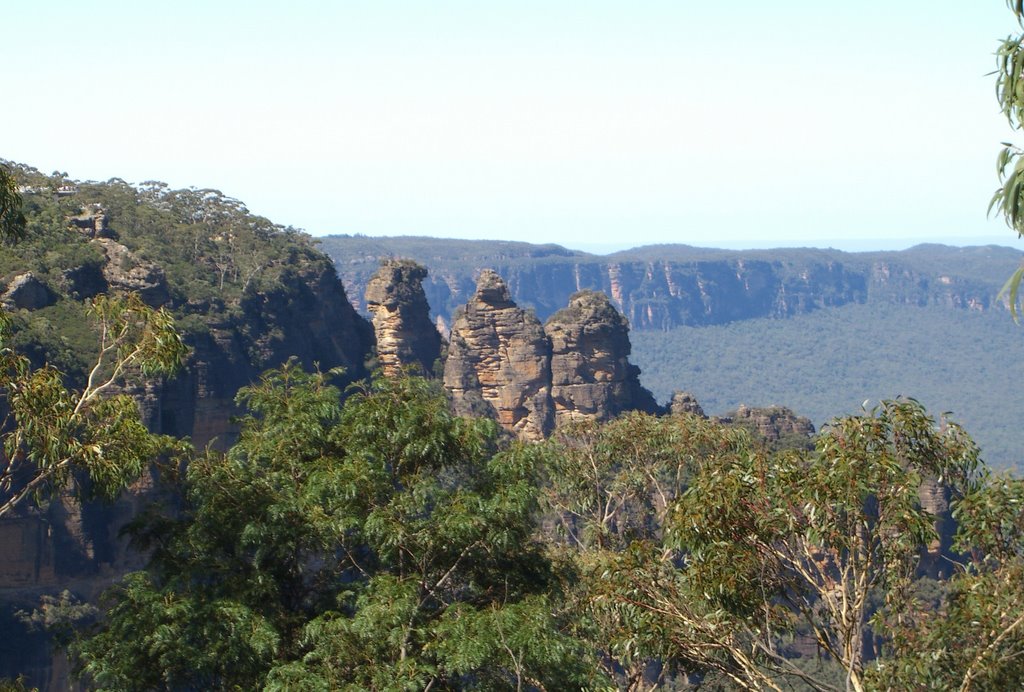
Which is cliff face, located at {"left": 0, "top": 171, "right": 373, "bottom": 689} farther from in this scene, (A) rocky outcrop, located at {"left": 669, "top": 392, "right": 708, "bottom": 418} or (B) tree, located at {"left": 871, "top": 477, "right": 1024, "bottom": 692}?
(B) tree, located at {"left": 871, "top": 477, "right": 1024, "bottom": 692}

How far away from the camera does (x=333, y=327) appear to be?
67.1m

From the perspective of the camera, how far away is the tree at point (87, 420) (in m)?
16.4

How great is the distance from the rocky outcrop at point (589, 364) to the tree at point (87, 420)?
47.3 m

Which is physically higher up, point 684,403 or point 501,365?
point 501,365

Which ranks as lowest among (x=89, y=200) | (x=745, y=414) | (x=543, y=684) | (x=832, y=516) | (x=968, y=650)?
(x=745, y=414)

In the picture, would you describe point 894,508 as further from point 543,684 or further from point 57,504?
point 57,504

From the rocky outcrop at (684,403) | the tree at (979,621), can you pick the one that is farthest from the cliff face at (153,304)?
the tree at (979,621)

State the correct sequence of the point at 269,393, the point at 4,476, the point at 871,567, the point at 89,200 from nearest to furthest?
the point at 871,567
the point at 4,476
the point at 269,393
the point at 89,200

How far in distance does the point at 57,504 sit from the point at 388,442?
93.7 feet

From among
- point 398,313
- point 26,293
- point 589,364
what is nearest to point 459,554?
point 26,293

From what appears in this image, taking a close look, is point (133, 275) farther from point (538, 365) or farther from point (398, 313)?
point (538, 365)

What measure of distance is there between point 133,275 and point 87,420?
3557cm

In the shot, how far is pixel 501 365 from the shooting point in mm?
66125

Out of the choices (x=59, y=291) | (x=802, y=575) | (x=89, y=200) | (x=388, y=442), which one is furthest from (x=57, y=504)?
(x=802, y=575)
